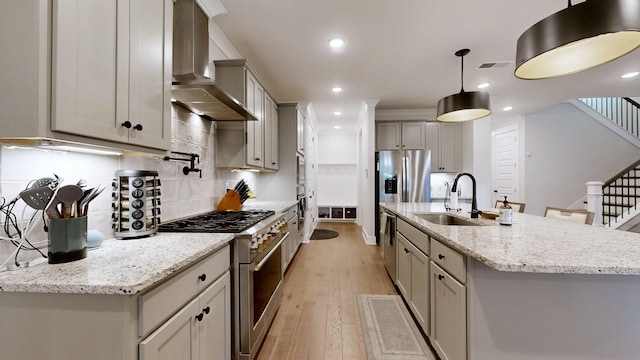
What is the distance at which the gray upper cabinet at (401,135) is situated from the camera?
5.34m

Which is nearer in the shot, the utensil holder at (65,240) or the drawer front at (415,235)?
the utensil holder at (65,240)

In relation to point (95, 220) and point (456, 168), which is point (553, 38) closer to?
point (95, 220)

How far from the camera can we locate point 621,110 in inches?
216

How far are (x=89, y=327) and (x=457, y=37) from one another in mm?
3430

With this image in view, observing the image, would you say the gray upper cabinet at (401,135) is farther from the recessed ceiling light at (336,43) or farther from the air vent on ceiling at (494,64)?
the recessed ceiling light at (336,43)

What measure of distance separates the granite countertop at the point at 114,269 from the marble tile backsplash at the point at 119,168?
207 millimetres

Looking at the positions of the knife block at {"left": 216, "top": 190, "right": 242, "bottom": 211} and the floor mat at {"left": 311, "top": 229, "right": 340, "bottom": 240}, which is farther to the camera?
the floor mat at {"left": 311, "top": 229, "right": 340, "bottom": 240}

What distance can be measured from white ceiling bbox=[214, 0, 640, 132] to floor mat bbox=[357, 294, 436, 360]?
105 inches

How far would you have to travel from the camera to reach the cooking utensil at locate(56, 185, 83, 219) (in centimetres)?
98

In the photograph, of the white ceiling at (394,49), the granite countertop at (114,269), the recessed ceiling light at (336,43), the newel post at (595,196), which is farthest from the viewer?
Answer: the newel post at (595,196)

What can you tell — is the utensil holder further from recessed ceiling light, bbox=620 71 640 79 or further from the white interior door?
the white interior door

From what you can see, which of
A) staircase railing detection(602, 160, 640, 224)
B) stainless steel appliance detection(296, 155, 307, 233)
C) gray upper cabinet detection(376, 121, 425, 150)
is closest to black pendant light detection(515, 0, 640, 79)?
stainless steel appliance detection(296, 155, 307, 233)

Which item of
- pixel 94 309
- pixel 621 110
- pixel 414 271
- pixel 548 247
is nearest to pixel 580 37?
pixel 548 247

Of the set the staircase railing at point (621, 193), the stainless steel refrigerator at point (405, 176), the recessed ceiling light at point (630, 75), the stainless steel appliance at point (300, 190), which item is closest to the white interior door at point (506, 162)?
the staircase railing at point (621, 193)
